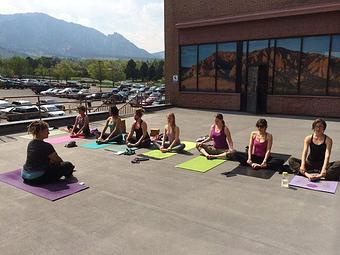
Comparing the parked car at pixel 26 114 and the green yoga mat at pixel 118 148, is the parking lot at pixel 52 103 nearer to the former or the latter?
the parked car at pixel 26 114

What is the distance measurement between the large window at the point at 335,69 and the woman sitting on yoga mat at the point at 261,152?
949 centimetres

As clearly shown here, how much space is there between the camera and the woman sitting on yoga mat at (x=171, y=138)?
8.34 m

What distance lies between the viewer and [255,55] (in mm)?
16406

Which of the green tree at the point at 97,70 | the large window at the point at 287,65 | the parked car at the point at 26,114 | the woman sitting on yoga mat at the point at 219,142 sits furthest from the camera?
the green tree at the point at 97,70

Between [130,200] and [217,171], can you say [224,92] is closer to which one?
[217,171]

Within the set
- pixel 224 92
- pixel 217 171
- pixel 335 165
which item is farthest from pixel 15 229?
pixel 224 92

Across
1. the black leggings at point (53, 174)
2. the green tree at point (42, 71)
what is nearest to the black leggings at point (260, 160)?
the black leggings at point (53, 174)

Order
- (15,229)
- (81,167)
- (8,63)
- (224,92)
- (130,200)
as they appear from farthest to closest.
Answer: (8,63), (224,92), (81,167), (130,200), (15,229)

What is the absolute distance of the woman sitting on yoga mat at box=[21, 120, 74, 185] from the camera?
5676 mm

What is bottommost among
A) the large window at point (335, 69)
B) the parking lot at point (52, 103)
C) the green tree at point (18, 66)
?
the parking lot at point (52, 103)

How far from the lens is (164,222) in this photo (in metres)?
4.46

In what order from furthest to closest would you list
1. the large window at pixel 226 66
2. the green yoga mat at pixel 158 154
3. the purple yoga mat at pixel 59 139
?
the large window at pixel 226 66 → the purple yoga mat at pixel 59 139 → the green yoga mat at pixel 158 154

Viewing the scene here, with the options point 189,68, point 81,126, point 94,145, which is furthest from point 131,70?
point 94,145

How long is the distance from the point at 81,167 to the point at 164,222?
3299 millimetres
